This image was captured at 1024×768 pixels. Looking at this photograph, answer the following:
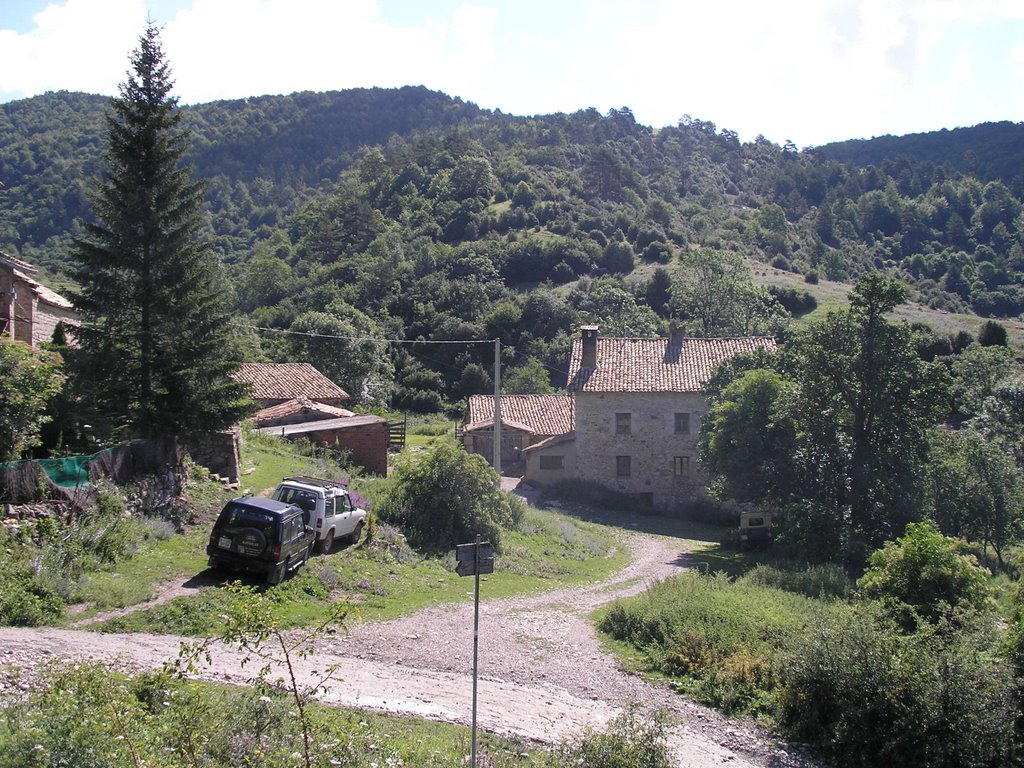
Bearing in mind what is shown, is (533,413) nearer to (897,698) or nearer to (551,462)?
(551,462)

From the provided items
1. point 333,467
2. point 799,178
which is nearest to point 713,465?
point 333,467

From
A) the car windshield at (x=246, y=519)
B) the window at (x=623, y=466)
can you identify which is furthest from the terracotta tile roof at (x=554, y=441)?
the car windshield at (x=246, y=519)

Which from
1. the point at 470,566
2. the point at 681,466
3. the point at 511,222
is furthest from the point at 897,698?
the point at 511,222

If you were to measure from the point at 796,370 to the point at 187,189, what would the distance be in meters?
21.3

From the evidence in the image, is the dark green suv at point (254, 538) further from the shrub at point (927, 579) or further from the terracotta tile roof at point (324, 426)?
the terracotta tile roof at point (324, 426)

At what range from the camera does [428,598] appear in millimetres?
17312

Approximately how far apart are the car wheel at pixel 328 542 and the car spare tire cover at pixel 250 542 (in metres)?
3.63

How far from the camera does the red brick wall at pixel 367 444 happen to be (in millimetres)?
31125

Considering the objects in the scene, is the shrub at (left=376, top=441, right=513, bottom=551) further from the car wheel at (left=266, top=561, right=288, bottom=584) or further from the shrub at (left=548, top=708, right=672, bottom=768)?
the shrub at (left=548, top=708, right=672, bottom=768)

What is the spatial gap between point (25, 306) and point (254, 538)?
20171mm

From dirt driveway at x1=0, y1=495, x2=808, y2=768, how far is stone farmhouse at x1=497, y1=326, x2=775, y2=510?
76.8 feet

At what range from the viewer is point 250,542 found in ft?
49.1

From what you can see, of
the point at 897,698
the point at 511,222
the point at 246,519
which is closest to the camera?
the point at 897,698

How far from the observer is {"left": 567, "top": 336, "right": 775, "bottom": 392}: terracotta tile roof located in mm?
39812
